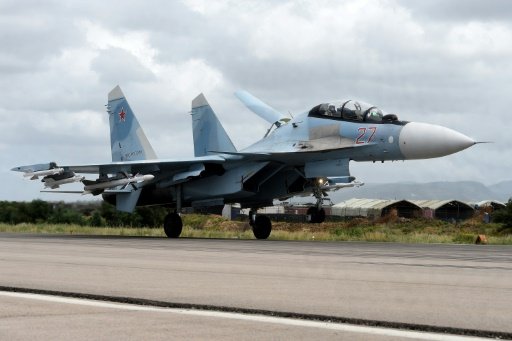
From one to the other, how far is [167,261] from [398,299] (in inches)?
244

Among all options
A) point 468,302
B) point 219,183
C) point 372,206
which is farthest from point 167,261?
point 372,206

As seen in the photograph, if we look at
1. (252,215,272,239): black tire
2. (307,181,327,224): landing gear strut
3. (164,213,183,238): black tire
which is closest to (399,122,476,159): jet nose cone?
(307,181,327,224): landing gear strut

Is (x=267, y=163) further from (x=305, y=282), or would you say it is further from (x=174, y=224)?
(x=305, y=282)

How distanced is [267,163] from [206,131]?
550 centimetres

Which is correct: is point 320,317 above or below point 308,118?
below

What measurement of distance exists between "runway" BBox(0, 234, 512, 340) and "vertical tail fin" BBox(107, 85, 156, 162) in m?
14.8

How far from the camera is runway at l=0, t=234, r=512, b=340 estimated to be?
22.7ft

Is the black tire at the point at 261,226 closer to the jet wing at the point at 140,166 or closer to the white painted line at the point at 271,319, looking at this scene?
the jet wing at the point at 140,166

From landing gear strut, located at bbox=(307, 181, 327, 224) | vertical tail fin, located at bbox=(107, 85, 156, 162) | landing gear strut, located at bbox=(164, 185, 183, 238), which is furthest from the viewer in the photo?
vertical tail fin, located at bbox=(107, 85, 156, 162)

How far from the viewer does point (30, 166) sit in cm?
2388

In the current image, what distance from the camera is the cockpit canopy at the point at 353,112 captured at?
21.2 m

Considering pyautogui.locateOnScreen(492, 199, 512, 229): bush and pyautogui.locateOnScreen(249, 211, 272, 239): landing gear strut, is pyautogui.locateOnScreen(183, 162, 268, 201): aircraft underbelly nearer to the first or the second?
pyautogui.locateOnScreen(249, 211, 272, 239): landing gear strut

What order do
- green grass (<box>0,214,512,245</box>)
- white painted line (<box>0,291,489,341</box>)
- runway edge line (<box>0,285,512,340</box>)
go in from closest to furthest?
white painted line (<box>0,291,489,341</box>) < runway edge line (<box>0,285,512,340</box>) < green grass (<box>0,214,512,245</box>)

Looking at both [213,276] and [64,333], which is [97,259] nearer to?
Result: [213,276]
